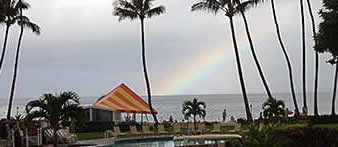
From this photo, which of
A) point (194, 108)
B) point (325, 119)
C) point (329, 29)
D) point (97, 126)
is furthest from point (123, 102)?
point (329, 29)

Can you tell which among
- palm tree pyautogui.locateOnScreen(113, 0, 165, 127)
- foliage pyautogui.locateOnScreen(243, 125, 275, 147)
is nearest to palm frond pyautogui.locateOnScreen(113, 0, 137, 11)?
palm tree pyautogui.locateOnScreen(113, 0, 165, 127)

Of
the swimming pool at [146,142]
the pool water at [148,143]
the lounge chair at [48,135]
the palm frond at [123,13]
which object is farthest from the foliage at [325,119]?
the palm frond at [123,13]

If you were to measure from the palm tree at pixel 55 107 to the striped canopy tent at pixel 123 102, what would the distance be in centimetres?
1381

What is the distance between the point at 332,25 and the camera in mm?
22469

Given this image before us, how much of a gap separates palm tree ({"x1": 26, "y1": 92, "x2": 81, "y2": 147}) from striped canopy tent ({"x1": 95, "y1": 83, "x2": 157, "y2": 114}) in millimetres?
13812

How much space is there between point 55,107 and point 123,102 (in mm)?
14949

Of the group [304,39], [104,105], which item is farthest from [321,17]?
[104,105]

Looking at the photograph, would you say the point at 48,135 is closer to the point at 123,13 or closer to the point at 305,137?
the point at 123,13

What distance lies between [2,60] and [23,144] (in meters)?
13.1

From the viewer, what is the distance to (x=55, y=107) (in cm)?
2350

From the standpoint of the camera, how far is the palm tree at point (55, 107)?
2342cm

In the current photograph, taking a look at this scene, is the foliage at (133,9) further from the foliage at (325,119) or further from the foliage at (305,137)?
the foliage at (305,137)

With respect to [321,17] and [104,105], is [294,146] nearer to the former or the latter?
[321,17]

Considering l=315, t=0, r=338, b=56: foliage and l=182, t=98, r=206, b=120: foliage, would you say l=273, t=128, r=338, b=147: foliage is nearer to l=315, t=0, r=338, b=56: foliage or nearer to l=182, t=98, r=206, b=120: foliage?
l=315, t=0, r=338, b=56: foliage
